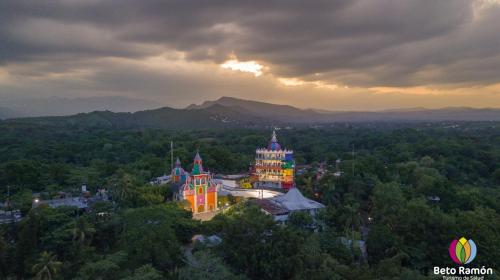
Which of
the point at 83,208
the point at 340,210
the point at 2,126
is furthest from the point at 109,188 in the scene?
the point at 2,126

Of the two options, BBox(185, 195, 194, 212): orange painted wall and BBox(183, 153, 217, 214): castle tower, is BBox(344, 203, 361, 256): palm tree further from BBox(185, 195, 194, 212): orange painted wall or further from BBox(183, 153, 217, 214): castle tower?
BBox(185, 195, 194, 212): orange painted wall

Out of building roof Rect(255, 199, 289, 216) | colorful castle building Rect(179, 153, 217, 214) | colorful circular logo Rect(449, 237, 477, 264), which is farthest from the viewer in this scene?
colorful castle building Rect(179, 153, 217, 214)

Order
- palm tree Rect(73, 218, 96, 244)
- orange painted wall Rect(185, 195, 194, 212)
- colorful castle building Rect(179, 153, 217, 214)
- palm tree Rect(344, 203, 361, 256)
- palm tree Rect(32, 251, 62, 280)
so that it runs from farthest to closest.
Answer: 1. colorful castle building Rect(179, 153, 217, 214)
2. orange painted wall Rect(185, 195, 194, 212)
3. palm tree Rect(344, 203, 361, 256)
4. palm tree Rect(73, 218, 96, 244)
5. palm tree Rect(32, 251, 62, 280)

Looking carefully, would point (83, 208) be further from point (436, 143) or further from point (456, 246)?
point (436, 143)

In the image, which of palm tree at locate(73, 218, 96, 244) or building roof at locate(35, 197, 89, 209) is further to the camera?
building roof at locate(35, 197, 89, 209)

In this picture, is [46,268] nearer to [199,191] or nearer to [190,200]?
[190,200]

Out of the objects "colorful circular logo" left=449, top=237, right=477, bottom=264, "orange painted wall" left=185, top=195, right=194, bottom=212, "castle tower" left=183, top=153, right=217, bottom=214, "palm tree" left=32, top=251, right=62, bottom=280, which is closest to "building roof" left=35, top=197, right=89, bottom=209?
"orange painted wall" left=185, top=195, right=194, bottom=212
